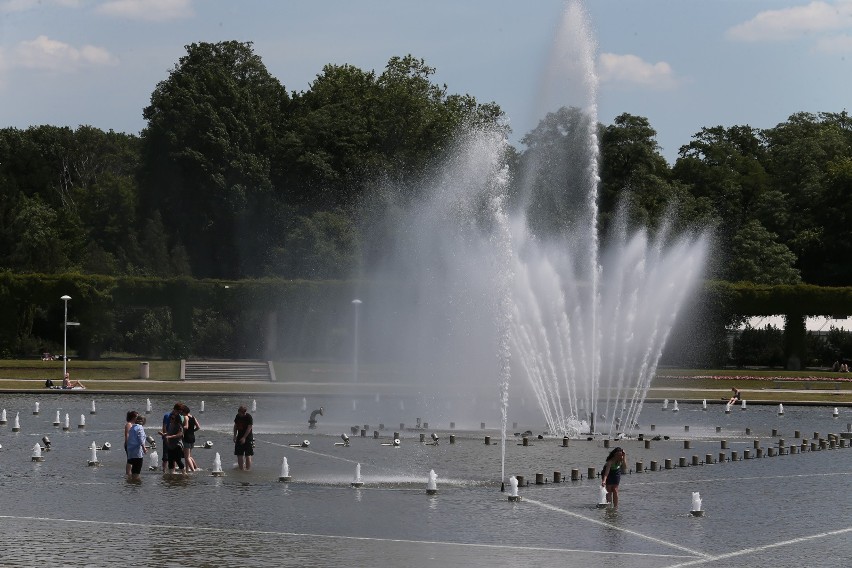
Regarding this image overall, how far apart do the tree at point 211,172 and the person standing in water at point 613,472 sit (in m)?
84.0

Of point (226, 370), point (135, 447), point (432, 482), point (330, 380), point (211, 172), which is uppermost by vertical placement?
point (211, 172)

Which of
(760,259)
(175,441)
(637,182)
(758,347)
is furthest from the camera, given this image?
(637,182)

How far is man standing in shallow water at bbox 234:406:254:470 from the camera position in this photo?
36.0 m

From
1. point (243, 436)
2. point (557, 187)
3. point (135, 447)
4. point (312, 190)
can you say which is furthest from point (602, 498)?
point (312, 190)

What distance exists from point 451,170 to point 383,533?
88.3 meters

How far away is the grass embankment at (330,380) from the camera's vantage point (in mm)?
71438

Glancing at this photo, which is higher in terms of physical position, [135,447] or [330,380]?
[330,380]

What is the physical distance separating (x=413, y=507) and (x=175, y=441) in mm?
8139

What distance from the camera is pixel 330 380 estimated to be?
272ft

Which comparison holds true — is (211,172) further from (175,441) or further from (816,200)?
(175,441)

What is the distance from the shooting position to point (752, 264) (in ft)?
351

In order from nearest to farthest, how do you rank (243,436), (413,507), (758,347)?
1. (413,507)
2. (243,436)
3. (758,347)

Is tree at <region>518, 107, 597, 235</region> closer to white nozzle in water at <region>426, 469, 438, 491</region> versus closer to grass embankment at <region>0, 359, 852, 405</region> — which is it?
grass embankment at <region>0, 359, 852, 405</region>

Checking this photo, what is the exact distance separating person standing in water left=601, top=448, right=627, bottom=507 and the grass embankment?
37.9 m
